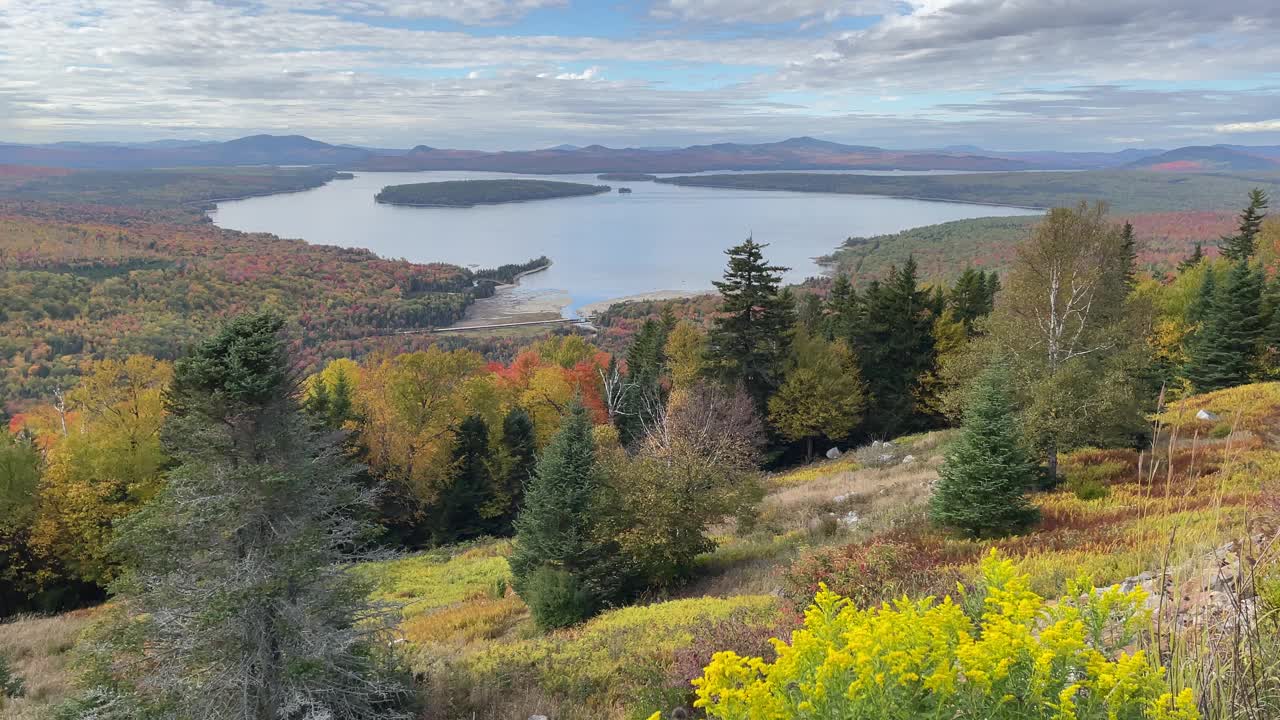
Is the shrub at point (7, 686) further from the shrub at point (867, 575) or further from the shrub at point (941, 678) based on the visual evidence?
the shrub at point (941, 678)

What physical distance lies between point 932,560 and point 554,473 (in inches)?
325

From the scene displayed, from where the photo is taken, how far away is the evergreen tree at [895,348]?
124ft

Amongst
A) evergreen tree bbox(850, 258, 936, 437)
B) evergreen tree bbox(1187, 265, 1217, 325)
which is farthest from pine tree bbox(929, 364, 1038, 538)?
evergreen tree bbox(1187, 265, 1217, 325)

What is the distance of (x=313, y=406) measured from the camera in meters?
29.3

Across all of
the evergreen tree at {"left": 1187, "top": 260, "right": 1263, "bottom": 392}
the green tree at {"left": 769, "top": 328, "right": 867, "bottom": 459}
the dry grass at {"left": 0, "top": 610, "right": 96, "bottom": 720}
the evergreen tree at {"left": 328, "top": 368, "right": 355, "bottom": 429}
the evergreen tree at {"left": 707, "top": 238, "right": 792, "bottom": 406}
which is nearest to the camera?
the dry grass at {"left": 0, "top": 610, "right": 96, "bottom": 720}

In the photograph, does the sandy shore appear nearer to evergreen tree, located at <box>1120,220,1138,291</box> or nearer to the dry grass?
evergreen tree, located at <box>1120,220,1138,291</box>

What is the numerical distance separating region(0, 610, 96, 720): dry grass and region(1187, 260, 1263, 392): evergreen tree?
43164 mm

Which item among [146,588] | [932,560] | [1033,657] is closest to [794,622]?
[932,560]

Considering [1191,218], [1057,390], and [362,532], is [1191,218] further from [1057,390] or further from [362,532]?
[362,532]

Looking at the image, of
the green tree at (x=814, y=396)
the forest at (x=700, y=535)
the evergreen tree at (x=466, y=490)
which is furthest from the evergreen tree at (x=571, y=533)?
the green tree at (x=814, y=396)

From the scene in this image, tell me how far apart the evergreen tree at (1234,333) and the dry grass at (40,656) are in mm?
43164

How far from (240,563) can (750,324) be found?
27.4m

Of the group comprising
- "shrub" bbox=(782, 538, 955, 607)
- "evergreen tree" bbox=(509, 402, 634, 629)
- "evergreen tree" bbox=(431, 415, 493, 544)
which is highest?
"shrub" bbox=(782, 538, 955, 607)

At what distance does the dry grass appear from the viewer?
1170 centimetres
